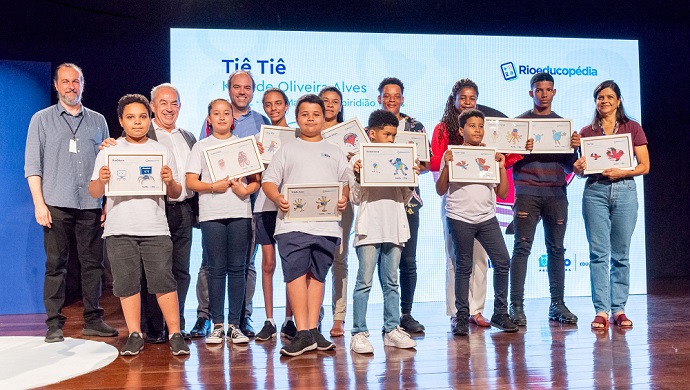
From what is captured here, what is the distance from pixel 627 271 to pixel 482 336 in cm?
115

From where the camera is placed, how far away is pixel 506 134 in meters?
4.67

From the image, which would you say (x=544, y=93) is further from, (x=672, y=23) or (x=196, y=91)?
(x=672, y=23)

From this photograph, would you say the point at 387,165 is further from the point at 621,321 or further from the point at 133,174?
the point at 621,321

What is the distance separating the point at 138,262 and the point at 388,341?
4.98 feet

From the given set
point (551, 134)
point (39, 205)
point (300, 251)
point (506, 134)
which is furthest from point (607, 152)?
point (39, 205)

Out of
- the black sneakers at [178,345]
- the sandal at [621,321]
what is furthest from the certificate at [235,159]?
the sandal at [621,321]

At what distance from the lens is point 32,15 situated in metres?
6.31

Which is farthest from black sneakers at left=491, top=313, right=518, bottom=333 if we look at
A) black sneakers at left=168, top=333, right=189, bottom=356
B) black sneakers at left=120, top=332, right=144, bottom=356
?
black sneakers at left=120, top=332, right=144, bottom=356

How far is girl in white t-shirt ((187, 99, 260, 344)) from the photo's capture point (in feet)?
13.5

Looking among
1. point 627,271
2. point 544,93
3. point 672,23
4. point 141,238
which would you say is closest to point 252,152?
point 141,238

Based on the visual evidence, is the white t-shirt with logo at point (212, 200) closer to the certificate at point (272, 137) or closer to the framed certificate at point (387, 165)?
the certificate at point (272, 137)

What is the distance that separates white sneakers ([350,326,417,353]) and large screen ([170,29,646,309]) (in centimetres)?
188

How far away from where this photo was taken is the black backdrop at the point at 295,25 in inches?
251

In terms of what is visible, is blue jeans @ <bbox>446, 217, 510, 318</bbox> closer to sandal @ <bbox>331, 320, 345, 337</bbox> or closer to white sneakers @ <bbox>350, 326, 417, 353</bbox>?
white sneakers @ <bbox>350, 326, 417, 353</bbox>
